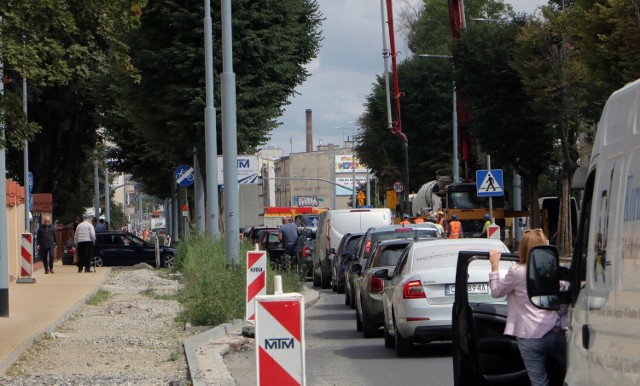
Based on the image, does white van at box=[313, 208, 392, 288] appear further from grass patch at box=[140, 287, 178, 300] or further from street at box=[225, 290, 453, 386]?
street at box=[225, 290, 453, 386]

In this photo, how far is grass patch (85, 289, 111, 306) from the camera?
25.8 metres

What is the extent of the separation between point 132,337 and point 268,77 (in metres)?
19.2

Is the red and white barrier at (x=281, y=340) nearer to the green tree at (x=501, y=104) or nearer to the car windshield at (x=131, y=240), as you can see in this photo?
the car windshield at (x=131, y=240)

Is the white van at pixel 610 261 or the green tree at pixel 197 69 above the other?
the green tree at pixel 197 69

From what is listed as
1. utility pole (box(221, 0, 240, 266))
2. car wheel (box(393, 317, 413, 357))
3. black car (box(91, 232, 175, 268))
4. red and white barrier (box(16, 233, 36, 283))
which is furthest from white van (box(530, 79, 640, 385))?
black car (box(91, 232, 175, 268))

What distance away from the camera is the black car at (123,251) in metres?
45.4

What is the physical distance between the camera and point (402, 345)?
1480 centimetres

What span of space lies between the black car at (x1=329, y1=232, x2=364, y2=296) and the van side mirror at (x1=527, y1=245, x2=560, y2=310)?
19436mm

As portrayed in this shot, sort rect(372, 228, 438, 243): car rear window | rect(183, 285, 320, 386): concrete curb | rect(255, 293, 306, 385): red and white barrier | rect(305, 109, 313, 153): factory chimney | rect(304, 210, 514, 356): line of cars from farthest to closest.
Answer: rect(305, 109, 313, 153): factory chimney
rect(372, 228, 438, 243): car rear window
rect(304, 210, 514, 356): line of cars
rect(183, 285, 320, 386): concrete curb
rect(255, 293, 306, 385): red and white barrier

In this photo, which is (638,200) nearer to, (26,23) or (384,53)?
(26,23)

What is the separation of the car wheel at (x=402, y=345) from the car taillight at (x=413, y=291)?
0.55 m

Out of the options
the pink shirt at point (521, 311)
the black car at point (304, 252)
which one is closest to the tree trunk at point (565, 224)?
the black car at point (304, 252)

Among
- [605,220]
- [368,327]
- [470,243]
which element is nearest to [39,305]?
[368,327]

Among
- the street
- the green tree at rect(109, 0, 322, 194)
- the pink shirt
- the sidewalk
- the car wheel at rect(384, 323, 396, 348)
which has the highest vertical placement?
the green tree at rect(109, 0, 322, 194)
